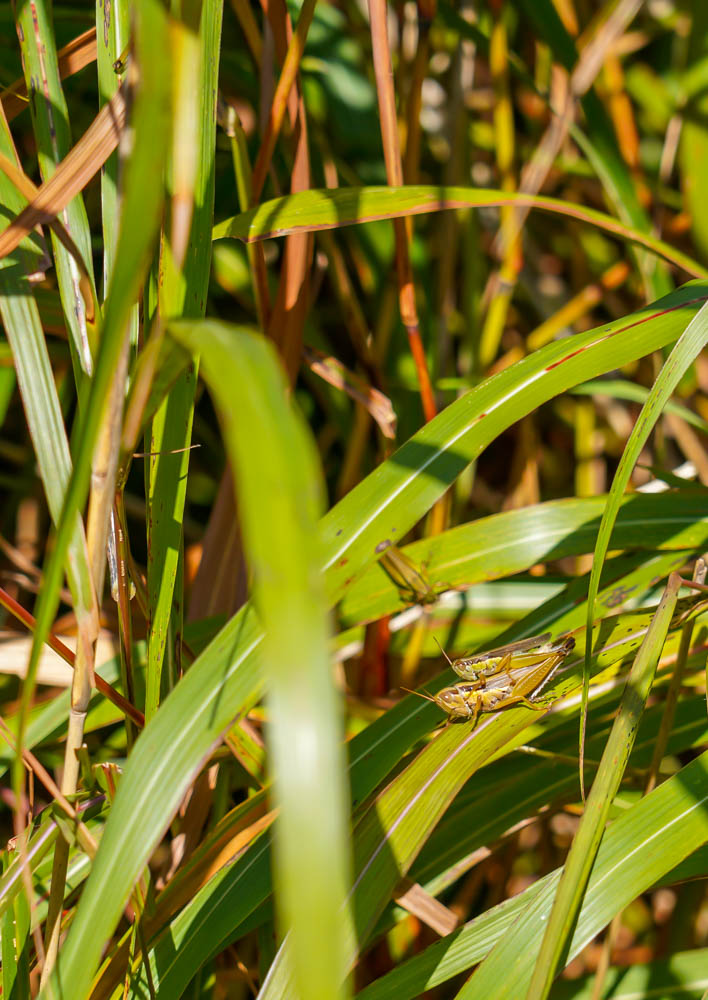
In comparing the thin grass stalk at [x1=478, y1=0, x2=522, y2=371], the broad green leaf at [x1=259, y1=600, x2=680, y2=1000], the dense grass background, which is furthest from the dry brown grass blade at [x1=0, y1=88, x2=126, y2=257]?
the thin grass stalk at [x1=478, y1=0, x2=522, y2=371]

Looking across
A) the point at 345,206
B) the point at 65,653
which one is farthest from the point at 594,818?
the point at 345,206

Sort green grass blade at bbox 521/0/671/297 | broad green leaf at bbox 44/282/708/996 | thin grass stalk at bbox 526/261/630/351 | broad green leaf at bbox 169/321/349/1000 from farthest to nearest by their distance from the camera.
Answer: thin grass stalk at bbox 526/261/630/351 < green grass blade at bbox 521/0/671/297 < broad green leaf at bbox 44/282/708/996 < broad green leaf at bbox 169/321/349/1000

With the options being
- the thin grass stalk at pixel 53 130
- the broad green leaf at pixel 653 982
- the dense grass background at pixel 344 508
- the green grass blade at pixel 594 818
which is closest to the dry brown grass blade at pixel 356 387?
the dense grass background at pixel 344 508

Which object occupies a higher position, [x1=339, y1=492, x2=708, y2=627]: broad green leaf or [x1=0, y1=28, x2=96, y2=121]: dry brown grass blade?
[x1=0, y1=28, x2=96, y2=121]: dry brown grass blade

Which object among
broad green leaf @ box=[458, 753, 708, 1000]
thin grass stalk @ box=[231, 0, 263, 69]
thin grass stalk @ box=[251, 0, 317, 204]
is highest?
thin grass stalk @ box=[231, 0, 263, 69]

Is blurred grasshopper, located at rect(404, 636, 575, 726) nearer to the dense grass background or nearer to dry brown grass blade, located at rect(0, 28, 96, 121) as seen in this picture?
the dense grass background

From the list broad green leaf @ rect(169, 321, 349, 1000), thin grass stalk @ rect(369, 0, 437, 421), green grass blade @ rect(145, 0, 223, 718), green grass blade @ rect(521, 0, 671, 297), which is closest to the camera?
broad green leaf @ rect(169, 321, 349, 1000)

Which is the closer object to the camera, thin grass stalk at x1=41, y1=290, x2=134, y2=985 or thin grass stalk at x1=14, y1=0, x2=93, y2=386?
thin grass stalk at x1=41, y1=290, x2=134, y2=985

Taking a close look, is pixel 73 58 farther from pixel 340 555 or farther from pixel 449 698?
pixel 449 698

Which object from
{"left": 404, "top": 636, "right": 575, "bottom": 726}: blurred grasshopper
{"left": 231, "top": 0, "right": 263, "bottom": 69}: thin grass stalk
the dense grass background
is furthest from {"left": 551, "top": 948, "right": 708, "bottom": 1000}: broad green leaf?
{"left": 231, "top": 0, "right": 263, "bottom": 69}: thin grass stalk
